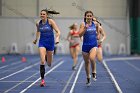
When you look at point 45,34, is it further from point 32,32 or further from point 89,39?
point 32,32

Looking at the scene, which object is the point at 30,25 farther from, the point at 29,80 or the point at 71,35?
the point at 29,80

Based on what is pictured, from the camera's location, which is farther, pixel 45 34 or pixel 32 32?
pixel 32 32

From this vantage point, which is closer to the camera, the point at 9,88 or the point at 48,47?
the point at 9,88

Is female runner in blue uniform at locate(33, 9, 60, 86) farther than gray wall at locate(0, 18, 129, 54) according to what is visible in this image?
No

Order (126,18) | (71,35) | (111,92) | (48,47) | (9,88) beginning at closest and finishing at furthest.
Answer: (111,92)
(9,88)
(48,47)
(71,35)
(126,18)

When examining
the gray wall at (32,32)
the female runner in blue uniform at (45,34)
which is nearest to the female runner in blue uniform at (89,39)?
the female runner in blue uniform at (45,34)

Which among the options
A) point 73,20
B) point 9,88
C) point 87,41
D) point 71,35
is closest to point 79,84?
point 87,41

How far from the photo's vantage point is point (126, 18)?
2788cm

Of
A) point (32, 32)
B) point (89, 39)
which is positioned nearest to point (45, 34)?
point (89, 39)

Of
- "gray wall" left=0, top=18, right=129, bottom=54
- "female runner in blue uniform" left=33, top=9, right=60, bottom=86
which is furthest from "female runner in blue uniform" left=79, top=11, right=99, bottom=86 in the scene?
"gray wall" left=0, top=18, right=129, bottom=54

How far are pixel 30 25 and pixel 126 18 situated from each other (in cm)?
660

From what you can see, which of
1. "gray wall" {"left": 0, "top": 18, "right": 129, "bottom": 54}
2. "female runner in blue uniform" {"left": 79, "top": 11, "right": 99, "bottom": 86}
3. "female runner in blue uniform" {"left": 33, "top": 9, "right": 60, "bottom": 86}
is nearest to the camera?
"female runner in blue uniform" {"left": 79, "top": 11, "right": 99, "bottom": 86}

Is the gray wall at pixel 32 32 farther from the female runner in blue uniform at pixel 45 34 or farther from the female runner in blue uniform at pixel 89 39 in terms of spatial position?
the female runner in blue uniform at pixel 89 39

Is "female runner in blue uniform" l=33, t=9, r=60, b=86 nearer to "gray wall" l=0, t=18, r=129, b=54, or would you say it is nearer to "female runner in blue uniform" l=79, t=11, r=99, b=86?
"female runner in blue uniform" l=79, t=11, r=99, b=86
